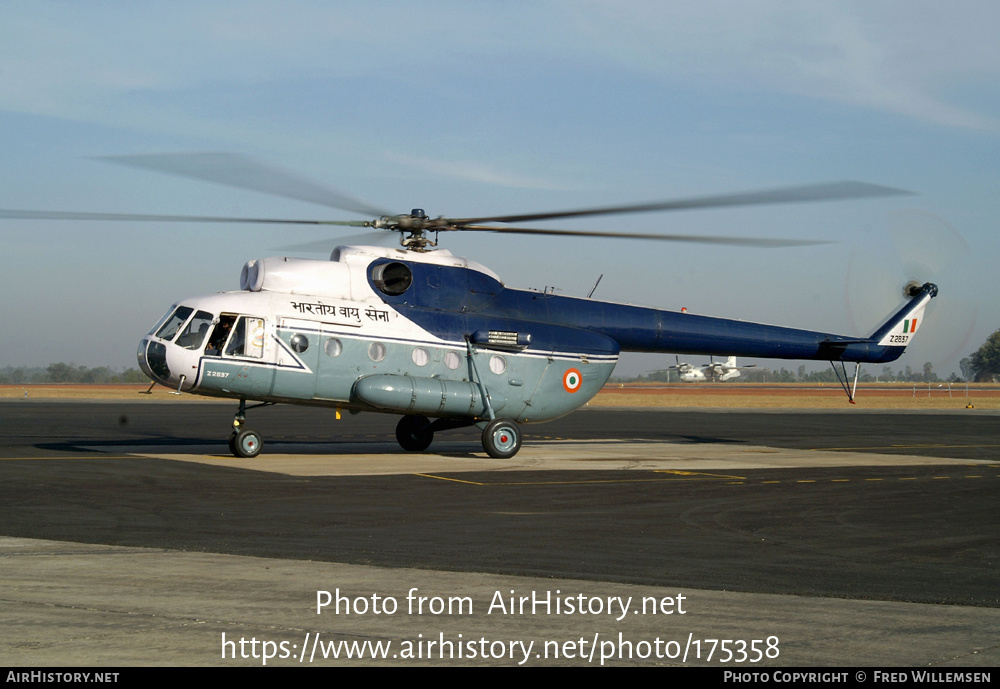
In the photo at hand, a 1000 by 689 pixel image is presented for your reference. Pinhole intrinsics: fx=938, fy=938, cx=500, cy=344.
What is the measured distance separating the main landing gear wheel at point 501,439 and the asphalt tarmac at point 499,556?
19.4 inches

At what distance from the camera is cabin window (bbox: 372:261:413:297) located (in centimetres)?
2203

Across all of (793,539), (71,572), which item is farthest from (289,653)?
(793,539)

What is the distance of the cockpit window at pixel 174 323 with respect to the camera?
20250 millimetres

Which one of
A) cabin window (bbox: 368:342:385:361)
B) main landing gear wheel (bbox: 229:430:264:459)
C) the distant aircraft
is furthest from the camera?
the distant aircraft

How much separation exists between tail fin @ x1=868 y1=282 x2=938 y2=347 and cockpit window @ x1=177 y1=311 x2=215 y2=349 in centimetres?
1979

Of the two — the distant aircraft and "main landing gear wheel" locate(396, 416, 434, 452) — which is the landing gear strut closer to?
"main landing gear wheel" locate(396, 416, 434, 452)

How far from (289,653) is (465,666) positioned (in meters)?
1.17

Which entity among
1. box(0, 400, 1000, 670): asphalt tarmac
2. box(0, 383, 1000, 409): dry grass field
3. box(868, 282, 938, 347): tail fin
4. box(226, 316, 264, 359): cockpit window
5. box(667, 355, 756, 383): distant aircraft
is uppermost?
box(667, 355, 756, 383): distant aircraft

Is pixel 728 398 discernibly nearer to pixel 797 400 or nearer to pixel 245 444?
pixel 797 400

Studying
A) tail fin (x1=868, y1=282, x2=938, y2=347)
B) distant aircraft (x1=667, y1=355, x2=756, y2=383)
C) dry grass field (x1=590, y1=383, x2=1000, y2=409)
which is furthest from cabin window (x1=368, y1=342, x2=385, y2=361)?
distant aircraft (x1=667, y1=355, x2=756, y2=383)

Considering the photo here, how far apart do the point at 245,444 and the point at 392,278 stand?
5074 millimetres

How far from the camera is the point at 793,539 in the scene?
38.3 ft

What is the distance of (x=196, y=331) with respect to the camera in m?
20.2

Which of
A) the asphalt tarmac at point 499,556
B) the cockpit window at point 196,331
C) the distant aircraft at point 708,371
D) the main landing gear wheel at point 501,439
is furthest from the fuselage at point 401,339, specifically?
the distant aircraft at point 708,371
